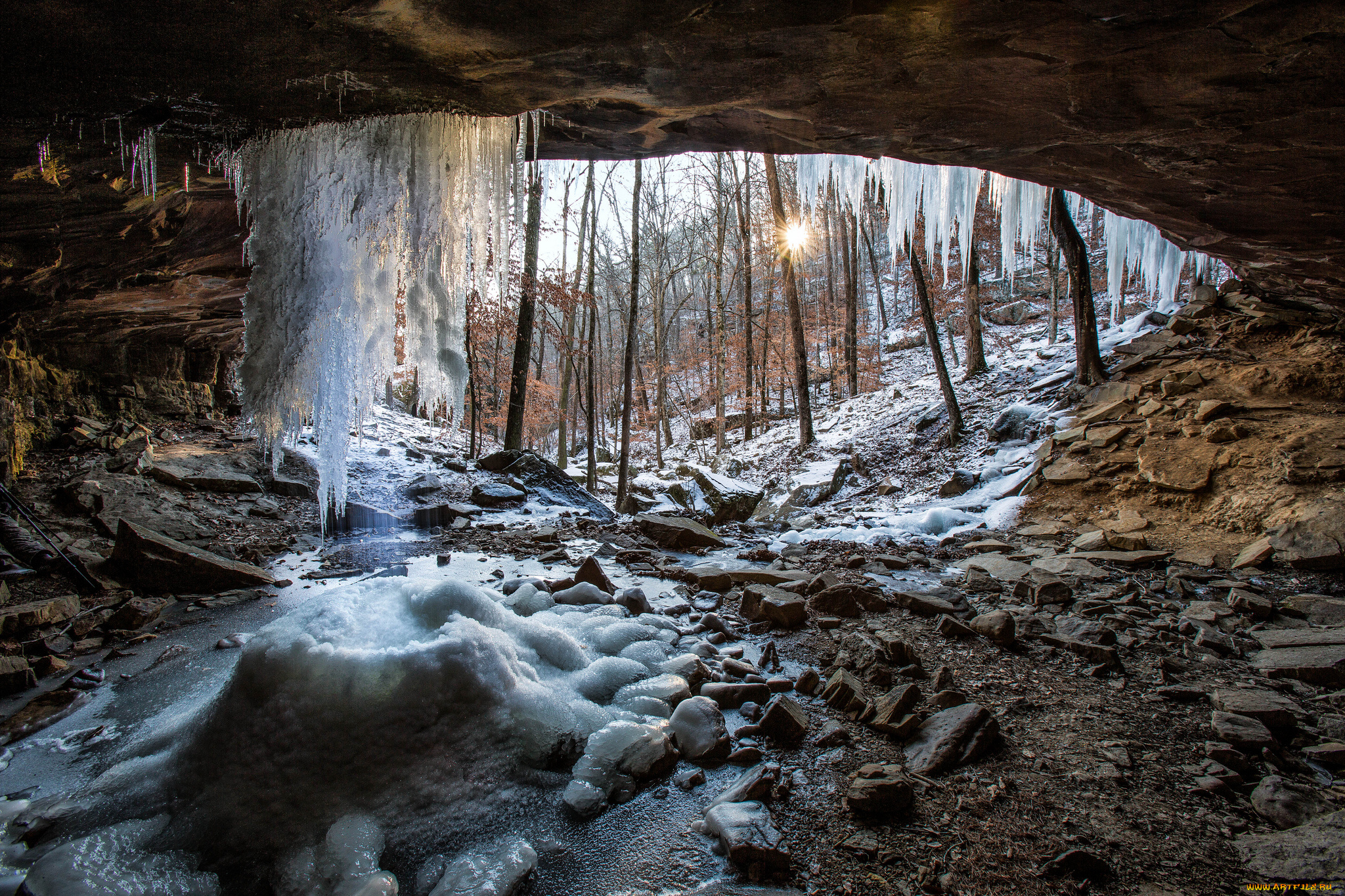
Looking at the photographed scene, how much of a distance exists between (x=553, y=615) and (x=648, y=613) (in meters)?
0.65

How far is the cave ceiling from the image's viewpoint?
206cm

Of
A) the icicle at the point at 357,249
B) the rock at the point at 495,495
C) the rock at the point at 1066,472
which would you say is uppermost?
the icicle at the point at 357,249

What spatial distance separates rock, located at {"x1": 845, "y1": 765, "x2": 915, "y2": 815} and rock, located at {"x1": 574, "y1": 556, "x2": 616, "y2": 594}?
249 centimetres

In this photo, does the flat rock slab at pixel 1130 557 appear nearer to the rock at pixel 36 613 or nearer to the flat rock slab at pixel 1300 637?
the flat rock slab at pixel 1300 637

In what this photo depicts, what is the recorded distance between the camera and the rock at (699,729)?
2146 mm

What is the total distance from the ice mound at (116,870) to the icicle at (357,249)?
298 cm

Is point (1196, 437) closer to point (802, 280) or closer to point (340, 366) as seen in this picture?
point (340, 366)

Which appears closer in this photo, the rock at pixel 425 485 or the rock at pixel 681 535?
the rock at pixel 681 535

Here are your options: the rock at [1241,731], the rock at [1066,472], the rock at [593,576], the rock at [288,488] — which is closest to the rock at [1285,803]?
the rock at [1241,731]

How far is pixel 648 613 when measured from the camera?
3.63 meters

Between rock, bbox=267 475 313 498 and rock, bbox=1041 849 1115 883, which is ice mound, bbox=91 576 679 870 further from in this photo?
rock, bbox=267 475 313 498

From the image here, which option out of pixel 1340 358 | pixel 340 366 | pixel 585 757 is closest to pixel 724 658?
pixel 585 757

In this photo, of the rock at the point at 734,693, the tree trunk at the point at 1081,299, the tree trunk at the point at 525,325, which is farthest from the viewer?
the tree trunk at the point at 525,325

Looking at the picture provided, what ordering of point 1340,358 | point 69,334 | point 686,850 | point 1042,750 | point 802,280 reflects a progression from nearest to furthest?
point 686,850 < point 1042,750 < point 1340,358 < point 69,334 < point 802,280
